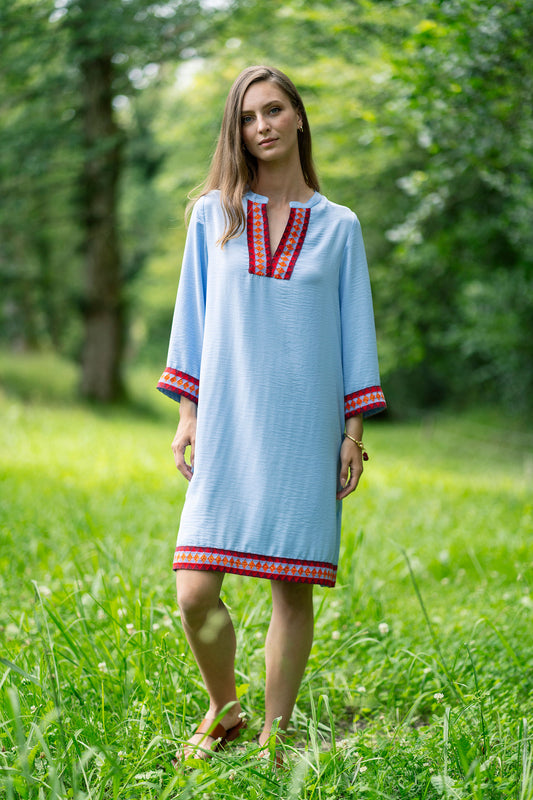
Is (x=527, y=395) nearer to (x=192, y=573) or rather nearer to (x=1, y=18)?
(x=1, y=18)

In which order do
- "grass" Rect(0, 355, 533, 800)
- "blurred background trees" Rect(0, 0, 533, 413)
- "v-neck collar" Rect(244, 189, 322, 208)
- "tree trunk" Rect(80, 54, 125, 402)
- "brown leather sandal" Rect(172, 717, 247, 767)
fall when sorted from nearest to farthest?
"grass" Rect(0, 355, 533, 800)
"brown leather sandal" Rect(172, 717, 247, 767)
"v-neck collar" Rect(244, 189, 322, 208)
"blurred background trees" Rect(0, 0, 533, 413)
"tree trunk" Rect(80, 54, 125, 402)

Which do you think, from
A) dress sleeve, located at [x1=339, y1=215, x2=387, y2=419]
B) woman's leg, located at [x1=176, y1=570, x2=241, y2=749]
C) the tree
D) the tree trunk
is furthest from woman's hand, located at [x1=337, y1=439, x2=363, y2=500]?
the tree trunk

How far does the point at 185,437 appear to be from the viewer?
2457 millimetres

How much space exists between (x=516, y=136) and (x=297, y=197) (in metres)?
3.72

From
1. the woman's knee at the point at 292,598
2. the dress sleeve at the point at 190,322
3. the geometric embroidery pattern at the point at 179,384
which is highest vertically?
the dress sleeve at the point at 190,322

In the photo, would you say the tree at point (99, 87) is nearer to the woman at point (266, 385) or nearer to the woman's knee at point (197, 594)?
the woman at point (266, 385)

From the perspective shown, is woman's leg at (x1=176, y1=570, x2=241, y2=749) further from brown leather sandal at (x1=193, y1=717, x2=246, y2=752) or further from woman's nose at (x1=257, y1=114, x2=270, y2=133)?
woman's nose at (x1=257, y1=114, x2=270, y2=133)

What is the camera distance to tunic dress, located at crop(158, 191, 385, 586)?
2297 mm

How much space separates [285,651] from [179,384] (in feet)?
2.86

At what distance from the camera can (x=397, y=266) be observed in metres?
10.6

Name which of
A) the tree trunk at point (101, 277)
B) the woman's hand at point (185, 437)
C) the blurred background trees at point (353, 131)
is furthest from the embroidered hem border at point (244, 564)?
the tree trunk at point (101, 277)

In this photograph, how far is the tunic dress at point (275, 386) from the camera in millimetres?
2297

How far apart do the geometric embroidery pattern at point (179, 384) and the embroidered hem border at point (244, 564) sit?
1.56ft

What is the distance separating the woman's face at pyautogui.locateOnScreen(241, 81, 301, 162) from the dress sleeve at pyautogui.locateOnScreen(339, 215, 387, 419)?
0.33 m
